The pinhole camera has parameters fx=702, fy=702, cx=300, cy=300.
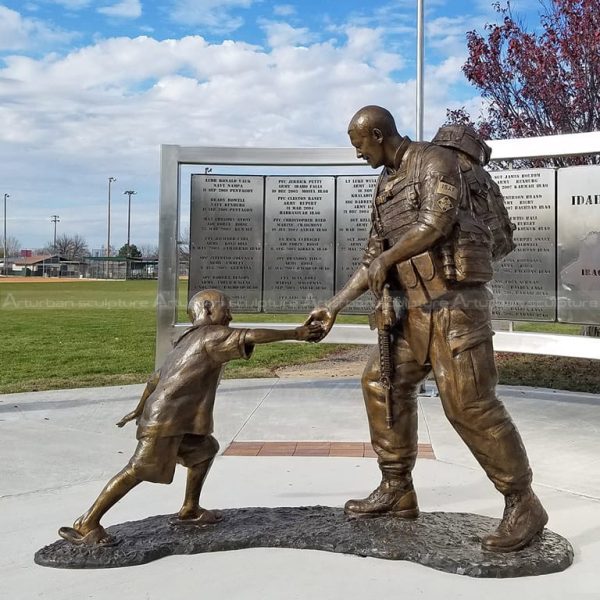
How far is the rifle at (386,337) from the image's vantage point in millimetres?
3486

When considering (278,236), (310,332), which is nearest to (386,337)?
(310,332)

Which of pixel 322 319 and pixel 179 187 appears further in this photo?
pixel 179 187

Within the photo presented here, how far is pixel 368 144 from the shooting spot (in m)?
3.61

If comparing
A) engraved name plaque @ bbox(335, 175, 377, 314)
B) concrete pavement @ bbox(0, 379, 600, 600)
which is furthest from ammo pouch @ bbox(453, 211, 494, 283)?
engraved name plaque @ bbox(335, 175, 377, 314)

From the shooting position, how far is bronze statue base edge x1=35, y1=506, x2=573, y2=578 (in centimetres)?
322

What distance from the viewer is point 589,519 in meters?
4.01

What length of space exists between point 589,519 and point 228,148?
17.9 feet

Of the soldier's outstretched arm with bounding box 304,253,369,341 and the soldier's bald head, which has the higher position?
the soldier's bald head

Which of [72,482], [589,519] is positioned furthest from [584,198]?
[72,482]

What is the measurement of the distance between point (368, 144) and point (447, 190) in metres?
0.56

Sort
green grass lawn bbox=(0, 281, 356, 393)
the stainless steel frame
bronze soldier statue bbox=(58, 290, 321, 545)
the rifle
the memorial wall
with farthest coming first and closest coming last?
green grass lawn bbox=(0, 281, 356, 393)
the memorial wall
the stainless steel frame
the rifle
bronze soldier statue bbox=(58, 290, 321, 545)

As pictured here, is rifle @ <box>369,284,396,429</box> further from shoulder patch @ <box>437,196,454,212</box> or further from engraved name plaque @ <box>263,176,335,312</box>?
engraved name plaque @ <box>263,176,335,312</box>

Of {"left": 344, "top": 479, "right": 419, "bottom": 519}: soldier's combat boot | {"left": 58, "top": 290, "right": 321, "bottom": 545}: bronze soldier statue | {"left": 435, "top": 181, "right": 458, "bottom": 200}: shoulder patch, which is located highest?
{"left": 435, "top": 181, "right": 458, "bottom": 200}: shoulder patch

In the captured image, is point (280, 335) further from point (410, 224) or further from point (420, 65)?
point (420, 65)
